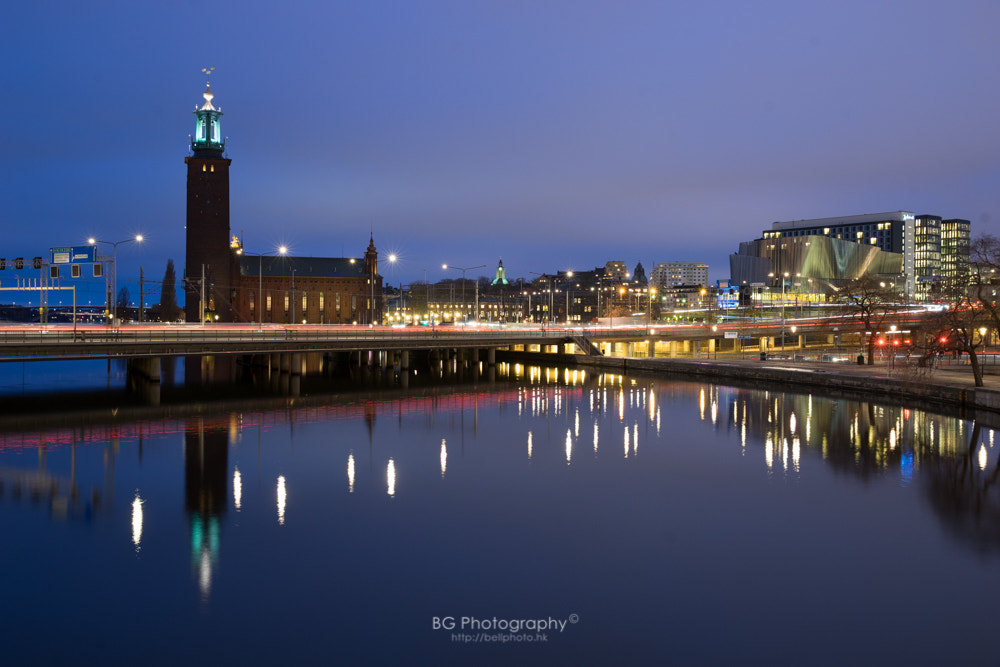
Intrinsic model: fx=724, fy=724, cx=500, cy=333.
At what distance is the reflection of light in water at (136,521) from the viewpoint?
2123 centimetres

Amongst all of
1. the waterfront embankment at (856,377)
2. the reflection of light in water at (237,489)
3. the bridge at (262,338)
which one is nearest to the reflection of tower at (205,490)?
the reflection of light in water at (237,489)

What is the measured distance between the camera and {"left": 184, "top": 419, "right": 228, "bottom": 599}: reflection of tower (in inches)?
766

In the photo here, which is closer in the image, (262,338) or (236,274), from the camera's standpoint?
(262,338)

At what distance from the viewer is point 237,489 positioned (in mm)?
27156

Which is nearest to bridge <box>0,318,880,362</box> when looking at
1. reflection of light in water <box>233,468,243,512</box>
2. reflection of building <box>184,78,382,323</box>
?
reflection of building <box>184,78,382,323</box>

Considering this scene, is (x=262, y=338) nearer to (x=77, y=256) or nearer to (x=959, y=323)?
(x=77, y=256)

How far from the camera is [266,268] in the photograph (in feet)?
560

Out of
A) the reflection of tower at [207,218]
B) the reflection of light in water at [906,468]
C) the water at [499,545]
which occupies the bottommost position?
the water at [499,545]

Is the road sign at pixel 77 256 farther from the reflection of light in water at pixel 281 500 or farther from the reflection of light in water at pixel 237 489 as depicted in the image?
the reflection of light in water at pixel 281 500

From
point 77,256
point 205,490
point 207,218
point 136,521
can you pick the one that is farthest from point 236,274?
point 136,521

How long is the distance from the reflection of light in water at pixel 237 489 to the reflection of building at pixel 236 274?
6175cm

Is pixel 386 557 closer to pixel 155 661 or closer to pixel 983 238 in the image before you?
pixel 155 661

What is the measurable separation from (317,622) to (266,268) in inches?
6481

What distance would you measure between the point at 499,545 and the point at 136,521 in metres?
11.8
